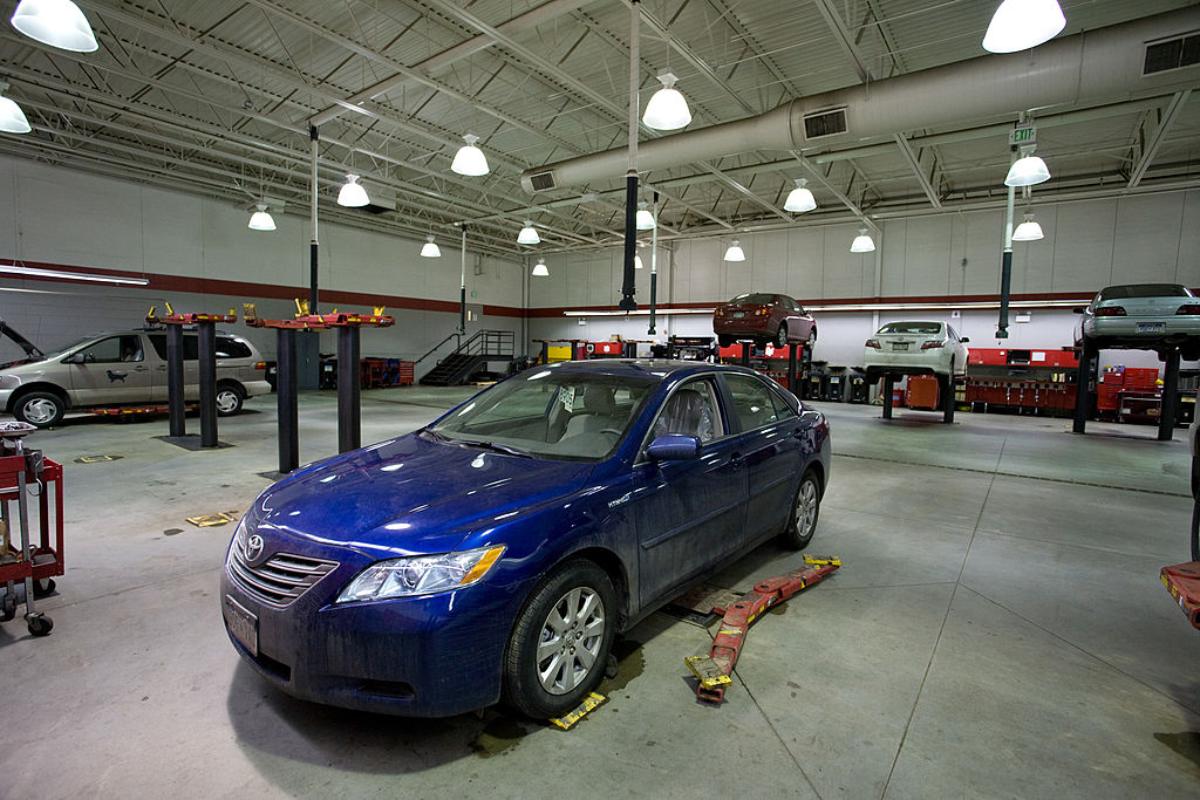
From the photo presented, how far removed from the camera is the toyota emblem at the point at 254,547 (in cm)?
211

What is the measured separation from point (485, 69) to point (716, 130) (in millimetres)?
4088

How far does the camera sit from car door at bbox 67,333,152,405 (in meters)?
9.34

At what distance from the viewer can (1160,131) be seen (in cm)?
1023

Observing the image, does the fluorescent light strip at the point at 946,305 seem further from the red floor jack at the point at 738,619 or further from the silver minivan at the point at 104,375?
the red floor jack at the point at 738,619

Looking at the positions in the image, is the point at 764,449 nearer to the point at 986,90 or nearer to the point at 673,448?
the point at 673,448

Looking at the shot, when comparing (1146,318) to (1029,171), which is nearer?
(1029,171)

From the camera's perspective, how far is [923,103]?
23.9 feet

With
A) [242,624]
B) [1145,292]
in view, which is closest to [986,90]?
[1145,292]

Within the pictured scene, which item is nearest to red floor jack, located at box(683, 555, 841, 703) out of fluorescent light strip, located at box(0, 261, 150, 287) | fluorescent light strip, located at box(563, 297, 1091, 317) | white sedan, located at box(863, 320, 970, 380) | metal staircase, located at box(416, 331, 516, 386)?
white sedan, located at box(863, 320, 970, 380)

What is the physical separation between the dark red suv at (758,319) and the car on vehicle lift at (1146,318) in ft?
16.4

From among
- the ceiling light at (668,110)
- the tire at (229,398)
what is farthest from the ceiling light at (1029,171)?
the tire at (229,398)

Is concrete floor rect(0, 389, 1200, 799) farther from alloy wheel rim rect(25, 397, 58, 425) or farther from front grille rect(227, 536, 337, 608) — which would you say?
alloy wheel rim rect(25, 397, 58, 425)

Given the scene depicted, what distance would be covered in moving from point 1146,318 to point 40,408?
17662 millimetres

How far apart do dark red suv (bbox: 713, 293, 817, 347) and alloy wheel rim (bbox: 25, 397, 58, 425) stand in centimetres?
1162
